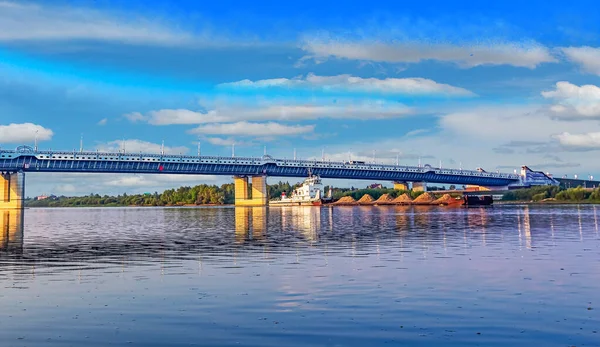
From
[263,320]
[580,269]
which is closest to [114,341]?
[263,320]

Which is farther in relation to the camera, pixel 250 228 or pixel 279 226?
pixel 279 226

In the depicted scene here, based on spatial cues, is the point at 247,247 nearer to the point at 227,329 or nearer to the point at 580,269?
the point at 580,269

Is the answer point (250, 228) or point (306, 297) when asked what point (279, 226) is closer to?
point (250, 228)

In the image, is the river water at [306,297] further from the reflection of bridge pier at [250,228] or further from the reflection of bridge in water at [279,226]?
the reflection of bridge in water at [279,226]

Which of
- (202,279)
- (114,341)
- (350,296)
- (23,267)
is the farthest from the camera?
(23,267)

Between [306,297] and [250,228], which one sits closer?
[306,297]

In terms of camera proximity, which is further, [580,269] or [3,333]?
[580,269]

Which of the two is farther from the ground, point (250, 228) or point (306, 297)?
point (250, 228)

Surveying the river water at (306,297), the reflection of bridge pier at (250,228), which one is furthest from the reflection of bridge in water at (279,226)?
the river water at (306,297)

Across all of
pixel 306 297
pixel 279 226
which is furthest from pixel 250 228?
pixel 306 297

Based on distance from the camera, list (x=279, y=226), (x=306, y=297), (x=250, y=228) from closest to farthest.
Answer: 1. (x=306, y=297)
2. (x=250, y=228)
3. (x=279, y=226)

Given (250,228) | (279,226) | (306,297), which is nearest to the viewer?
(306,297)

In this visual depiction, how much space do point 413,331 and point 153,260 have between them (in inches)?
946

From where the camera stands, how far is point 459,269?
31.1 m
